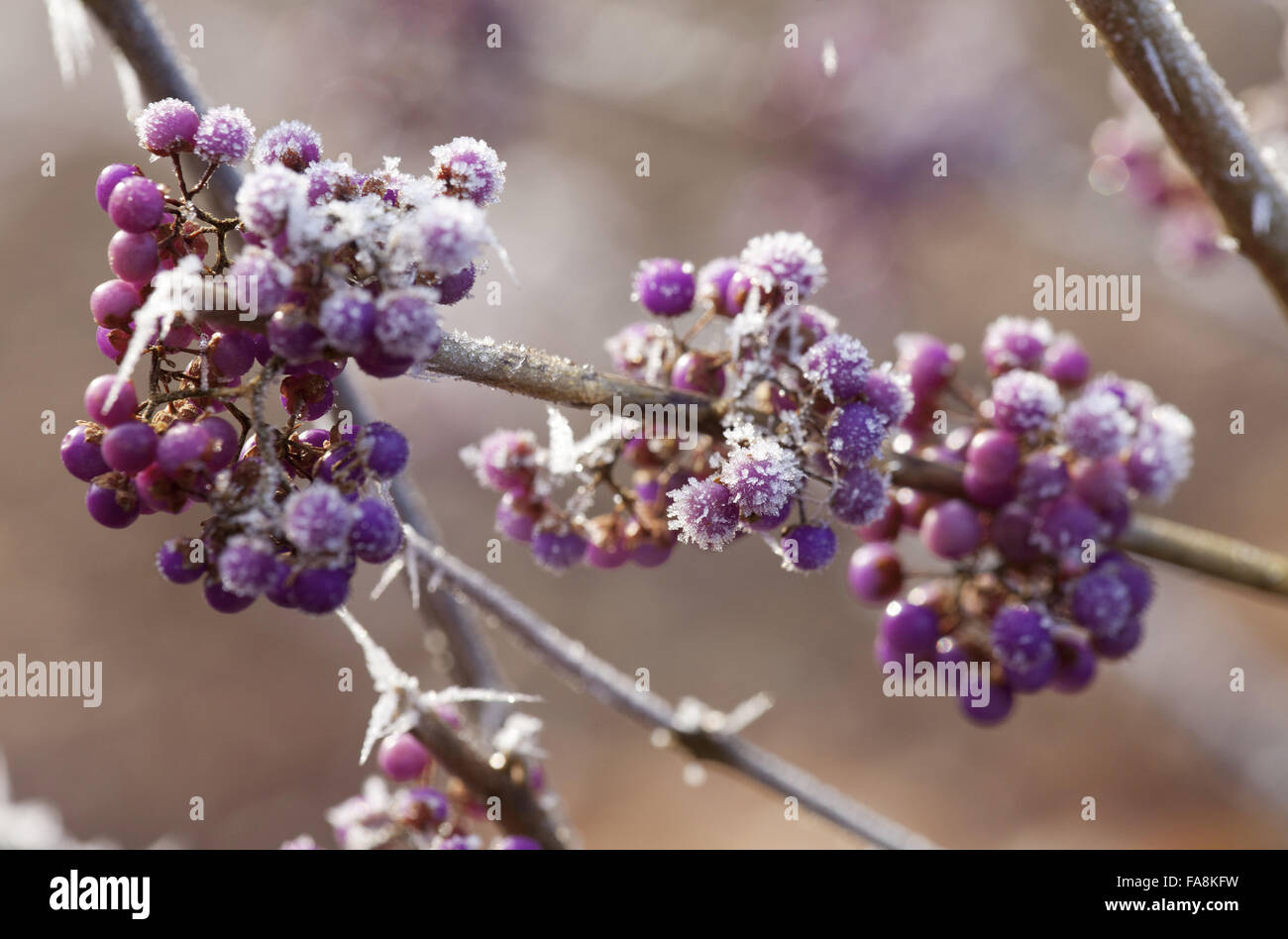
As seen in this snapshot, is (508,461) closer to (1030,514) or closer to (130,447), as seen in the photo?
(130,447)

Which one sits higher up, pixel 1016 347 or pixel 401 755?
pixel 1016 347

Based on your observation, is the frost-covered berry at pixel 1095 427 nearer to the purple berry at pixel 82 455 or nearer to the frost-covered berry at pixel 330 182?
the frost-covered berry at pixel 330 182

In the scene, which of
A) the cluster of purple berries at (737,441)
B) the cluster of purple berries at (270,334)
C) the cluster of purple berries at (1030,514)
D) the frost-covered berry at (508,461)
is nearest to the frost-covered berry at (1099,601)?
the cluster of purple berries at (1030,514)

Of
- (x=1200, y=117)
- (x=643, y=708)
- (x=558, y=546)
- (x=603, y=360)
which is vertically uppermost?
(x=603, y=360)

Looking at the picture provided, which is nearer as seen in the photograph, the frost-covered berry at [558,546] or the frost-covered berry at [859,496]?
the frost-covered berry at [859,496]

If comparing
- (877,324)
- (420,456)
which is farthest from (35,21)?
(877,324)

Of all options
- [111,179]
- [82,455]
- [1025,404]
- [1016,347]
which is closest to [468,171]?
[111,179]

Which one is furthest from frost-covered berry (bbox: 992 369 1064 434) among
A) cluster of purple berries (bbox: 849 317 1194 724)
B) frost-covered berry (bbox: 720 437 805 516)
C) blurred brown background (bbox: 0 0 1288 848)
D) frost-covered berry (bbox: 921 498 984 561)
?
blurred brown background (bbox: 0 0 1288 848)
